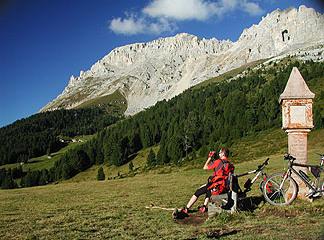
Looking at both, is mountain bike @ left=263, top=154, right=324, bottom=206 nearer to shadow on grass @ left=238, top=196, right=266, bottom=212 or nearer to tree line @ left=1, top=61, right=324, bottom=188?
shadow on grass @ left=238, top=196, right=266, bottom=212

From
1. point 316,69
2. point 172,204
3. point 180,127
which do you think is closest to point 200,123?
point 180,127

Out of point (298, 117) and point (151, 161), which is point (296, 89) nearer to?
point (298, 117)

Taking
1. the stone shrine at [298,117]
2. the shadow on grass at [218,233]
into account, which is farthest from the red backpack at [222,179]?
the stone shrine at [298,117]

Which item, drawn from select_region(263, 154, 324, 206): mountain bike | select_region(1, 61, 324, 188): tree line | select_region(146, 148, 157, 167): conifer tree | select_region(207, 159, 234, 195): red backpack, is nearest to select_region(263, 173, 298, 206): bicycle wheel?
select_region(263, 154, 324, 206): mountain bike

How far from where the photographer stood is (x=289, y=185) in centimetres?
1497

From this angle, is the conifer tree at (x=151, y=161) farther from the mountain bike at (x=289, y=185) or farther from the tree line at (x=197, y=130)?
the mountain bike at (x=289, y=185)

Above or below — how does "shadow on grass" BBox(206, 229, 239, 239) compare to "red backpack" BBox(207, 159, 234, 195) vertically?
below

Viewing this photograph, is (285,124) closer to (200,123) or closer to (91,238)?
(91,238)

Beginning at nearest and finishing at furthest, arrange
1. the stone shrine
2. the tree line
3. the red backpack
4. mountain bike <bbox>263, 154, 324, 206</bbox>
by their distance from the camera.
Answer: the red backpack < mountain bike <bbox>263, 154, 324, 206</bbox> < the stone shrine < the tree line

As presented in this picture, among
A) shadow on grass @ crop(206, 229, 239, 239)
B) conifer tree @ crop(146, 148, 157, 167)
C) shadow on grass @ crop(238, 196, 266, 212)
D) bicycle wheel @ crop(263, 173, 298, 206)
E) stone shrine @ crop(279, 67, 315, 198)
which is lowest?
conifer tree @ crop(146, 148, 157, 167)

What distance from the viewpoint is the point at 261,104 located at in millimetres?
165250

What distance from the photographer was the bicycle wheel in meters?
14.7

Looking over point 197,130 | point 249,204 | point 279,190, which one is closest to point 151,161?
point 197,130

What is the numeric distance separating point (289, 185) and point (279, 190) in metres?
0.53
